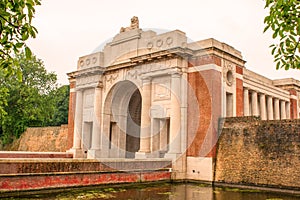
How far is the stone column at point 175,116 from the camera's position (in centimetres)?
1772

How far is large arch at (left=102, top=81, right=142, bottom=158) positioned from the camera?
2309cm

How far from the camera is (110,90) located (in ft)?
74.8

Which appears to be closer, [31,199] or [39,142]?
[31,199]

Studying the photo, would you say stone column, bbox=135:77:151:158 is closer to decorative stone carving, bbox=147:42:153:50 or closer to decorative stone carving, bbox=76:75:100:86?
decorative stone carving, bbox=147:42:153:50

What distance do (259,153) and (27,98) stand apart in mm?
24551

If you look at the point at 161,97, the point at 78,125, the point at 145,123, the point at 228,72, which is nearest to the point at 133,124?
the point at 78,125

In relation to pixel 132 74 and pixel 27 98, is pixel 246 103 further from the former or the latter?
pixel 27 98

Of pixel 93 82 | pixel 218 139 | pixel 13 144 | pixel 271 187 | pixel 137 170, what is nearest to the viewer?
pixel 271 187

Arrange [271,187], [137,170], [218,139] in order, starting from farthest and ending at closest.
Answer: [218,139], [137,170], [271,187]

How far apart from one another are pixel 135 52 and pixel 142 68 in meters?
1.99

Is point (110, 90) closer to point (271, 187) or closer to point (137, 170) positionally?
point (137, 170)

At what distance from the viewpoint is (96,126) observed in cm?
2294

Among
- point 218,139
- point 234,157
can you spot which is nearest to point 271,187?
point 234,157

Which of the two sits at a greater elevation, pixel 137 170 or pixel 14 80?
pixel 14 80
